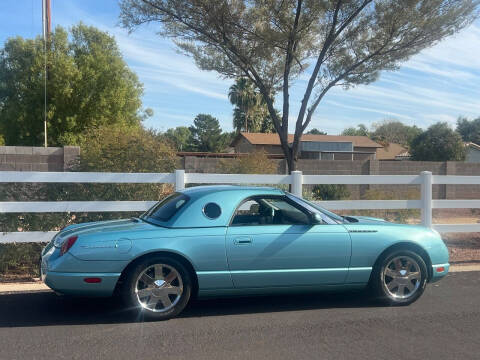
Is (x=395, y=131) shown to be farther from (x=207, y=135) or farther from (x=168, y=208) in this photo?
(x=168, y=208)

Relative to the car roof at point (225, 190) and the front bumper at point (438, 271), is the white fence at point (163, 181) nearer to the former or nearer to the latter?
the car roof at point (225, 190)

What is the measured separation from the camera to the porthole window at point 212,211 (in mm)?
→ 6131

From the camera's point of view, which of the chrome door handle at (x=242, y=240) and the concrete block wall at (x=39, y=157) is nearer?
the chrome door handle at (x=242, y=240)

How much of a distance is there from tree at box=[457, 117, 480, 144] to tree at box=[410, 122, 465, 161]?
26455 millimetres

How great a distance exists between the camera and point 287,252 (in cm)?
612

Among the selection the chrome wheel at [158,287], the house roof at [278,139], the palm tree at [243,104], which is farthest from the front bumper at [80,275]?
the palm tree at [243,104]

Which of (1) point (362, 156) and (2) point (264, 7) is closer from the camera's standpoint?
(2) point (264, 7)

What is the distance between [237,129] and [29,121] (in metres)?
39.0

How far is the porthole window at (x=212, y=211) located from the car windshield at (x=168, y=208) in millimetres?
299

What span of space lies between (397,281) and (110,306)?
3412mm

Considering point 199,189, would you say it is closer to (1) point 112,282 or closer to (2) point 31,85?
(1) point 112,282

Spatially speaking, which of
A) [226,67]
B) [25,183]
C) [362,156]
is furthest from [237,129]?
→ [25,183]

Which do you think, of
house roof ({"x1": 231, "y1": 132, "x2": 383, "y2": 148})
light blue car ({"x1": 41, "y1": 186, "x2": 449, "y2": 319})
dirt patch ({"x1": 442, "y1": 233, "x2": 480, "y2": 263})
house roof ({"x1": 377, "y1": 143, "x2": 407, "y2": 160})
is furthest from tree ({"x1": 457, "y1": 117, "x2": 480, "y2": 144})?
light blue car ({"x1": 41, "y1": 186, "x2": 449, "y2": 319})

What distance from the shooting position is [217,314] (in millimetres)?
6148
